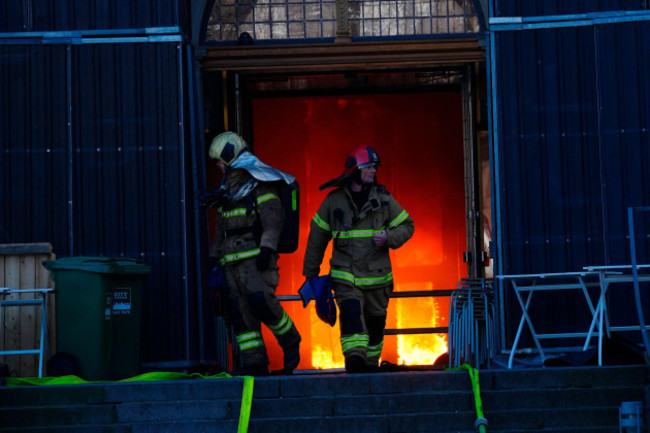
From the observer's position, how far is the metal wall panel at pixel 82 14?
427 inches

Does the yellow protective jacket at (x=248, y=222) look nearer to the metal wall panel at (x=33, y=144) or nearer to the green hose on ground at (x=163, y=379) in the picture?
the green hose on ground at (x=163, y=379)

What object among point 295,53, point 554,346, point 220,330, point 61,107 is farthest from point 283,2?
point 554,346

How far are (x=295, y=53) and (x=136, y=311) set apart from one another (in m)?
3.04

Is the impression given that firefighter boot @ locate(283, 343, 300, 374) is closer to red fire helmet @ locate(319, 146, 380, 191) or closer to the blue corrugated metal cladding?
the blue corrugated metal cladding

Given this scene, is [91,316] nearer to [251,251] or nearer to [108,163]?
[251,251]

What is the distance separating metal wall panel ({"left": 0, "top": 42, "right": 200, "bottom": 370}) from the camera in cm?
1069

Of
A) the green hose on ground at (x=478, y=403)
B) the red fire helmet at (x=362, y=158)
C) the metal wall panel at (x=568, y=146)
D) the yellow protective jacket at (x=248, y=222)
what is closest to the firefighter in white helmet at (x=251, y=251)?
the yellow protective jacket at (x=248, y=222)

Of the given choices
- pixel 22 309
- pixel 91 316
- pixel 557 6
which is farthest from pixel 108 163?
pixel 557 6

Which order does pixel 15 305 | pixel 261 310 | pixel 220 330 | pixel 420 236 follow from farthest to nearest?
pixel 420 236 < pixel 220 330 < pixel 15 305 < pixel 261 310

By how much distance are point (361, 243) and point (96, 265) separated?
7.13 feet

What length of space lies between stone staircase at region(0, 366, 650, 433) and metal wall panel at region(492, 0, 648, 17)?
3.70m

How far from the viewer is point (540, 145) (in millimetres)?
10703

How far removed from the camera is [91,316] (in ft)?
31.2

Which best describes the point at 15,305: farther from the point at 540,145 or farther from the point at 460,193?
the point at 460,193
